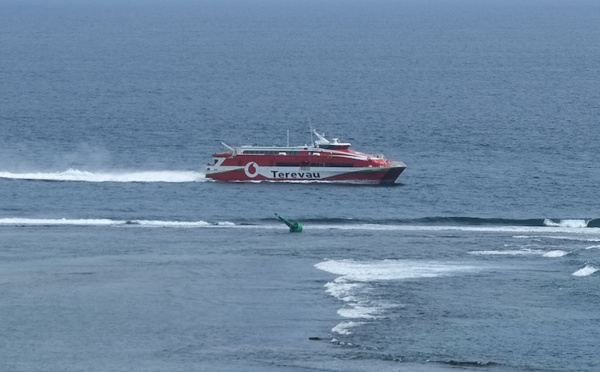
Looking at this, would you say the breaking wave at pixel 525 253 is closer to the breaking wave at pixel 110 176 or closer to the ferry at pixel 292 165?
the ferry at pixel 292 165

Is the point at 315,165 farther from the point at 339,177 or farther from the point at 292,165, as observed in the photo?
the point at 339,177

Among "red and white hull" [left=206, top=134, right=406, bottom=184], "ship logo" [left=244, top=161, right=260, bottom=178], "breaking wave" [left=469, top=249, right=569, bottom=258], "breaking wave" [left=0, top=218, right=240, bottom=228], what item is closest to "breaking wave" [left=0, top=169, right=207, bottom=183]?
"red and white hull" [left=206, top=134, right=406, bottom=184]

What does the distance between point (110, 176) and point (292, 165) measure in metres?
21.1

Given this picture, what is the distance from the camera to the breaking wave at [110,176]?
15525 centimetres

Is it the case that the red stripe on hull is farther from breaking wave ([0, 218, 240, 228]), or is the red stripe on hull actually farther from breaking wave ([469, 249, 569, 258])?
breaking wave ([469, 249, 569, 258])

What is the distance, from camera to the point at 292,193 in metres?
150

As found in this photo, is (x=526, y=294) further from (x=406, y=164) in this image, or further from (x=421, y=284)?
(x=406, y=164)

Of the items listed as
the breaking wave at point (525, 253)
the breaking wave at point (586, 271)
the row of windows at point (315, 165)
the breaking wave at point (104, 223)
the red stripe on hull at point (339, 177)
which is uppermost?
the row of windows at point (315, 165)

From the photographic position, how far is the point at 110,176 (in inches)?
6191

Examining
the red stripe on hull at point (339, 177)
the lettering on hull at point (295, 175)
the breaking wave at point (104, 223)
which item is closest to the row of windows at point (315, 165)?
the red stripe on hull at point (339, 177)

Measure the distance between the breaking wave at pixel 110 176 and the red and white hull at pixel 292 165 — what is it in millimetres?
3068

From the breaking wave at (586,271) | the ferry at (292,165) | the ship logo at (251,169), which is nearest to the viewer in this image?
the breaking wave at (586,271)

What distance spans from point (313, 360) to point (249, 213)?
50127 mm

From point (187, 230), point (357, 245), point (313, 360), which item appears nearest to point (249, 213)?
point (187, 230)
